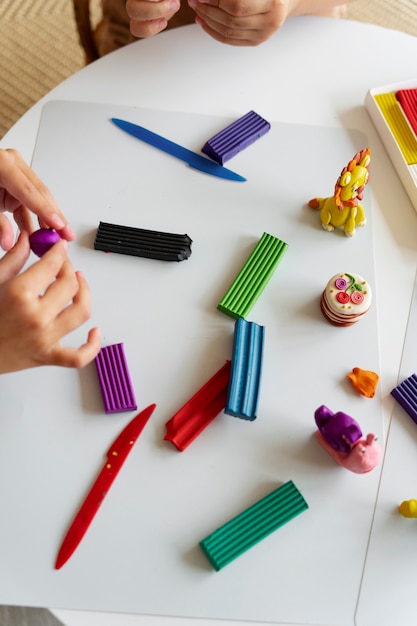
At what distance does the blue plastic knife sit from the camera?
0.83 metres

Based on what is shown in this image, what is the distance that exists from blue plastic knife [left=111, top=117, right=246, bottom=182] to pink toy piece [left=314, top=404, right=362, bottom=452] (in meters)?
0.33

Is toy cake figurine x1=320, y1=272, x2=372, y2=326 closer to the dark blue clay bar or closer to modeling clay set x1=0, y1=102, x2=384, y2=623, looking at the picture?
modeling clay set x1=0, y1=102, x2=384, y2=623

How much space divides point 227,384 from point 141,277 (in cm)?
17

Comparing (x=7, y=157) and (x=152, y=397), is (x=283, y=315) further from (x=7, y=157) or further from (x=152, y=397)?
(x=7, y=157)

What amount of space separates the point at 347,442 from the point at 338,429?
15 millimetres

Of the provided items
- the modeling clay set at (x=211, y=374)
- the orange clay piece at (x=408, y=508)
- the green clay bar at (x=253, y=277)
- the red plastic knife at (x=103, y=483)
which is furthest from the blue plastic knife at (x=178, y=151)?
the orange clay piece at (x=408, y=508)

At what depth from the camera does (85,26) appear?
1040 millimetres

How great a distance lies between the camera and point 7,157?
2.24 feet

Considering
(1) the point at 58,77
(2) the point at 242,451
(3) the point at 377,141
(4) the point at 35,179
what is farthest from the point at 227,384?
(1) the point at 58,77

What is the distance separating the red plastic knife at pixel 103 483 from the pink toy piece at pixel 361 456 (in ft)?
0.64

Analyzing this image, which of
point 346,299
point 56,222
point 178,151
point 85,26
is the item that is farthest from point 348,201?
point 85,26

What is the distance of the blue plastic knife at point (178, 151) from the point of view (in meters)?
0.83

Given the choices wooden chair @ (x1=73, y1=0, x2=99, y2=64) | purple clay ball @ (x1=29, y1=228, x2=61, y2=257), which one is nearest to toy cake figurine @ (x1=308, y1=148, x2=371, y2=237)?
purple clay ball @ (x1=29, y1=228, x2=61, y2=257)

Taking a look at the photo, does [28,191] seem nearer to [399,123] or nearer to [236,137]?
[236,137]
